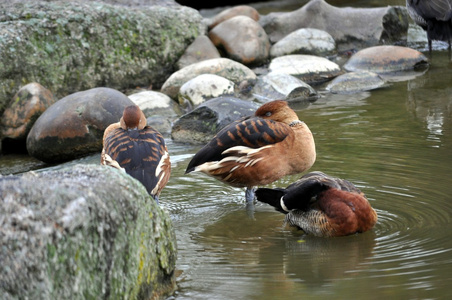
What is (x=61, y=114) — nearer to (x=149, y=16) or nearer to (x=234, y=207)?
(x=234, y=207)

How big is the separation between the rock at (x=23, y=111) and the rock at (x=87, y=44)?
0.44 meters

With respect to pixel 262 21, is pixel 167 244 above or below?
above

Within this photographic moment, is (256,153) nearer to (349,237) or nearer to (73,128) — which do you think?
(349,237)

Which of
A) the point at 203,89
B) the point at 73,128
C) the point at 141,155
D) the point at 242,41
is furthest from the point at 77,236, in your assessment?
the point at 242,41

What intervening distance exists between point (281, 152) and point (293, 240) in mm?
1106

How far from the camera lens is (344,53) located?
13.6 meters

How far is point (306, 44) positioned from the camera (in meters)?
13.0

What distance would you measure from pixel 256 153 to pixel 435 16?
7594mm

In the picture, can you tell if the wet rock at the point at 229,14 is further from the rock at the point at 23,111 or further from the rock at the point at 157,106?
the rock at the point at 23,111

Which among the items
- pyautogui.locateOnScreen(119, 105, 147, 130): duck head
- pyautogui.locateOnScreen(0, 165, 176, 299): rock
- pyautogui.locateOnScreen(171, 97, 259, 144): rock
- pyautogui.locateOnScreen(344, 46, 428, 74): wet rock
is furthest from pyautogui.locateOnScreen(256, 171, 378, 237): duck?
pyautogui.locateOnScreen(344, 46, 428, 74): wet rock

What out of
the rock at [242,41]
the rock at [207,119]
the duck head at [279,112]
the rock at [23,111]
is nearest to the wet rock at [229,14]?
the rock at [242,41]

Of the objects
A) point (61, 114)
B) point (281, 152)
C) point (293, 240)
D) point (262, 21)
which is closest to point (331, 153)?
point (281, 152)

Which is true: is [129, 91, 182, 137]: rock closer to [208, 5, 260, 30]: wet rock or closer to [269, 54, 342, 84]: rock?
[269, 54, 342, 84]: rock

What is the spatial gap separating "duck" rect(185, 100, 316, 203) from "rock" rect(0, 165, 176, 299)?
2.14 metres
